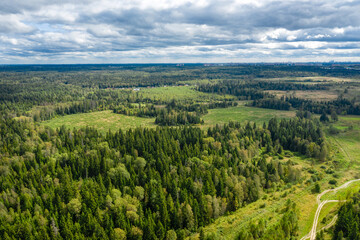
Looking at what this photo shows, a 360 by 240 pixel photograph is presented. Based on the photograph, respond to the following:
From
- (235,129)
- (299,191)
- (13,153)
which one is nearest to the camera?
(299,191)

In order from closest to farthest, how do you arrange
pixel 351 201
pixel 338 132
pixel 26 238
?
pixel 26 238 → pixel 351 201 → pixel 338 132

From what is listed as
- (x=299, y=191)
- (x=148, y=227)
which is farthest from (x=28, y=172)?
(x=299, y=191)

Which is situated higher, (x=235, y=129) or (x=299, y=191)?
(x=235, y=129)

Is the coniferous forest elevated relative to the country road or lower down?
elevated

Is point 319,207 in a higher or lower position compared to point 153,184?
lower

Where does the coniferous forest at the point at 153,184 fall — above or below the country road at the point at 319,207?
above

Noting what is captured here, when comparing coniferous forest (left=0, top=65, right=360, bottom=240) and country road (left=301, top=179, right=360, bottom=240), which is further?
country road (left=301, top=179, right=360, bottom=240)

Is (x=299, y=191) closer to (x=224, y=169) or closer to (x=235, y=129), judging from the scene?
(x=224, y=169)

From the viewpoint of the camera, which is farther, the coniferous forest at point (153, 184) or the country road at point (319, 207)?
the country road at point (319, 207)

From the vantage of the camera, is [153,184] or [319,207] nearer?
[319,207]

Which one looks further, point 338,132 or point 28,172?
point 338,132
